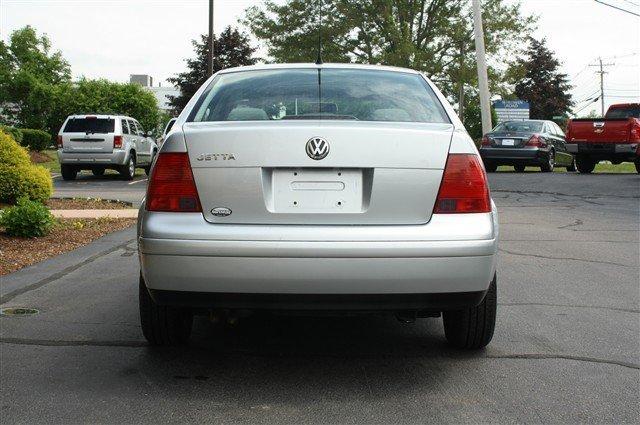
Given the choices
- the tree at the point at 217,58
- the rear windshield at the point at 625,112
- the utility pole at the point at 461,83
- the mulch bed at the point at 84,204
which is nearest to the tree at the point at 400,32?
the utility pole at the point at 461,83

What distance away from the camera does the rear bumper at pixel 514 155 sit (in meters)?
22.2

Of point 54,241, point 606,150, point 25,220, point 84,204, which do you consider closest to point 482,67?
point 606,150

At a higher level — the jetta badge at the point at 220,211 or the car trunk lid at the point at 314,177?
the car trunk lid at the point at 314,177

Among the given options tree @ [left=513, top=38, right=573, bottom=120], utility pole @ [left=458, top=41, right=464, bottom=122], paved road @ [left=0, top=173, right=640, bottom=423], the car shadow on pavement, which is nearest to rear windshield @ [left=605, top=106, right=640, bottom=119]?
utility pole @ [left=458, top=41, right=464, bottom=122]

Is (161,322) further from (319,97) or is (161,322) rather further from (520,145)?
(520,145)

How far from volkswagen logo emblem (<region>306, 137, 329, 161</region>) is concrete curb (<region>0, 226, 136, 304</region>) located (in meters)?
3.28

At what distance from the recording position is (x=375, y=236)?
12.9ft

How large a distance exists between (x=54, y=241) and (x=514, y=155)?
1517 cm

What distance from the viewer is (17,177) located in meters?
12.6

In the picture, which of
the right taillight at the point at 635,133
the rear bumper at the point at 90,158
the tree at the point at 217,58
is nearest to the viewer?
the right taillight at the point at 635,133

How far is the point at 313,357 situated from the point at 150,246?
1.24m

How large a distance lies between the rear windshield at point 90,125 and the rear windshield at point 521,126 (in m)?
10.7

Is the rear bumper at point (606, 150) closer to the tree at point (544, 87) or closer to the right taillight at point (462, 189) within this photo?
the right taillight at point (462, 189)

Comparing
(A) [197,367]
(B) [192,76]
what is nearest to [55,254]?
(A) [197,367]
